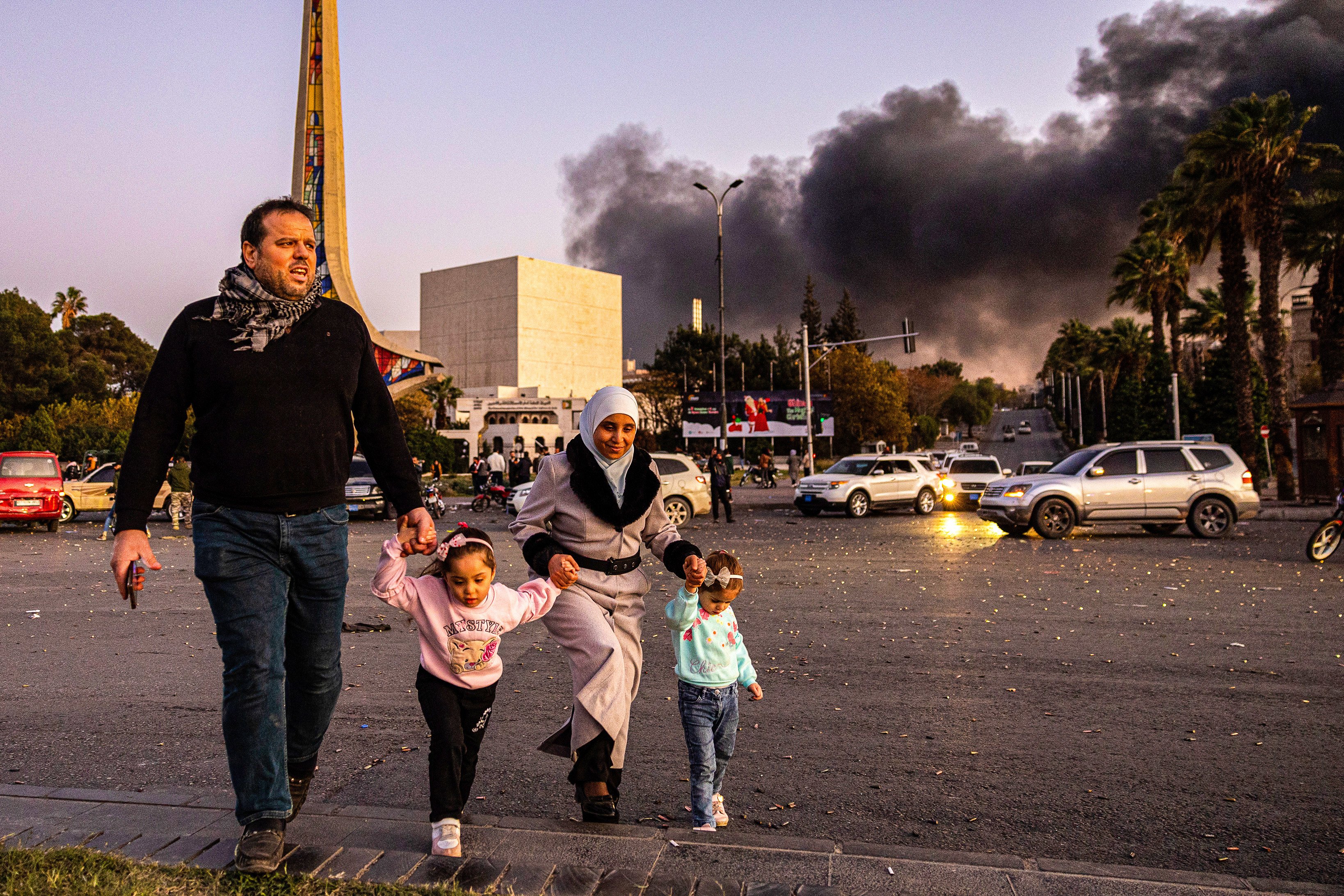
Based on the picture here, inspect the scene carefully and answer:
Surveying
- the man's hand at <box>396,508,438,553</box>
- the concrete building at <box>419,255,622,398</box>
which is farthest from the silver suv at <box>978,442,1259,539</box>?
the concrete building at <box>419,255,622,398</box>

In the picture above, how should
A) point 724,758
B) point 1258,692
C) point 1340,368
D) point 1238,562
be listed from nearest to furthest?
1. point 724,758
2. point 1258,692
3. point 1238,562
4. point 1340,368

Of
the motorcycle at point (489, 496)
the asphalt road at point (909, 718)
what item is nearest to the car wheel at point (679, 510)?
the motorcycle at point (489, 496)

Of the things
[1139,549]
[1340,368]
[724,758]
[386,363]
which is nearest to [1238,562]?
[1139,549]

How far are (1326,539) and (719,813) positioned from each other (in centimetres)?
1287

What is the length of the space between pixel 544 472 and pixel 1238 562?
13.0 meters

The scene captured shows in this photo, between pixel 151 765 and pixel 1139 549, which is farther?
pixel 1139 549

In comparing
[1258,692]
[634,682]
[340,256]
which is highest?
[340,256]

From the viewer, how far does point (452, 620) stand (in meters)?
3.53

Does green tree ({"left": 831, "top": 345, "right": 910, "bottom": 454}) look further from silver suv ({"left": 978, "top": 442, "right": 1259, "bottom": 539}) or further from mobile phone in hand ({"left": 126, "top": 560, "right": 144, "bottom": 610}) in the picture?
mobile phone in hand ({"left": 126, "top": 560, "right": 144, "bottom": 610})

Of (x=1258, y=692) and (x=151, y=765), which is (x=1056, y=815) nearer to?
(x=1258, y=692)

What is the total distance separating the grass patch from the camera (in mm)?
2840

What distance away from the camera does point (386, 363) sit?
87188mm

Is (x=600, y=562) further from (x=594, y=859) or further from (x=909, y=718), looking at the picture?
(x=909, y=718)

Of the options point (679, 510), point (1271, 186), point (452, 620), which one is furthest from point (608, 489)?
point (1271, 186)
